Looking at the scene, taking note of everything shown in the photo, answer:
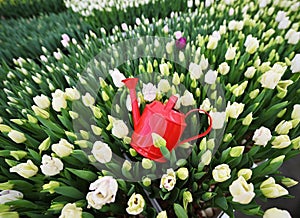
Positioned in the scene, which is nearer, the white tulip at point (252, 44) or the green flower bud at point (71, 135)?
the green flower bud at point (71, 135)

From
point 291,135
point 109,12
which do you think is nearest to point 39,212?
point 291,135

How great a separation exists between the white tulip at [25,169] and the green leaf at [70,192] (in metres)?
0.07

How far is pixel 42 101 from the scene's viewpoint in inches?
26.6

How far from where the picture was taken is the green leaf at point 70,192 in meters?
0.52

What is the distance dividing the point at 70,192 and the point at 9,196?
0.13 m

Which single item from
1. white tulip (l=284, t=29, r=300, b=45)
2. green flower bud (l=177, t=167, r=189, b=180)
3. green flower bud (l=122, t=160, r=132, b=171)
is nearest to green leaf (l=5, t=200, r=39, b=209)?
green flower bud (l=122, t=160, r=132, b=171)

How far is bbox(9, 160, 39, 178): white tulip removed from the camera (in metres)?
0.52

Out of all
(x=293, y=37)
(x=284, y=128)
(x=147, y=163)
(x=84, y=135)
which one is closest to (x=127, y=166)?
(x=147, y=163)

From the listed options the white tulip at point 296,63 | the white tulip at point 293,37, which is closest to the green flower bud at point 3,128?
the white tulip at point 296,63

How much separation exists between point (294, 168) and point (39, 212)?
683 millimetres

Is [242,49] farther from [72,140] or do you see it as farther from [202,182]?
[72,140]

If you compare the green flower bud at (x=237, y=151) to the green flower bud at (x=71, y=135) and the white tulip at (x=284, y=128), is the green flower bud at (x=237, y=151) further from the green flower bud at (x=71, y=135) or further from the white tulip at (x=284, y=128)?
the green flower bud at (x=71, y=135)

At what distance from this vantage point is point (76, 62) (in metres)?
1.03

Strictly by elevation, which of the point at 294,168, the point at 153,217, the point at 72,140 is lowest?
the point at 294,168
